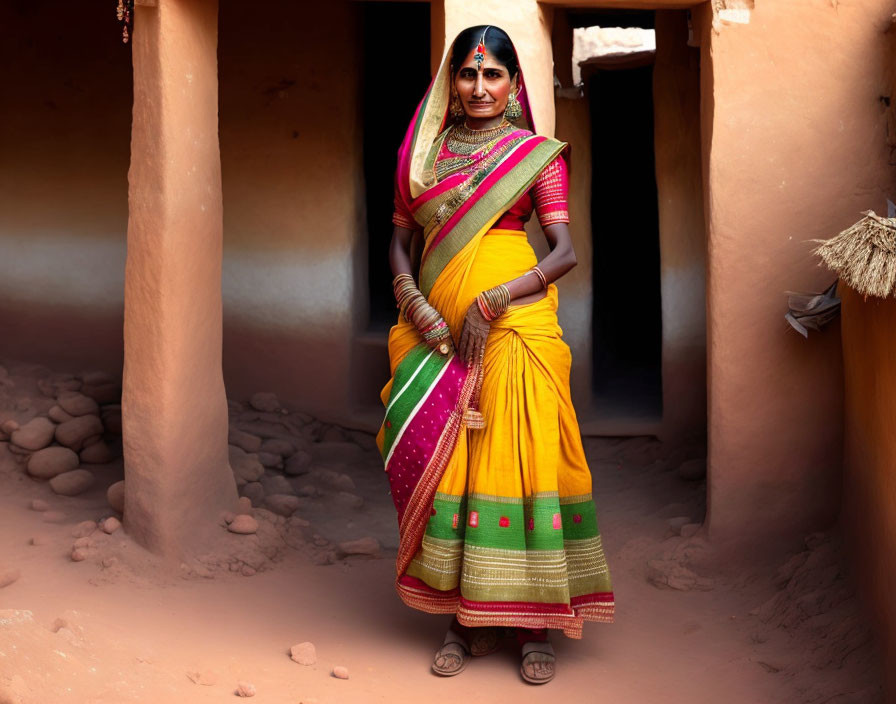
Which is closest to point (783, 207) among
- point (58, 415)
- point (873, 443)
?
point (873, 443)

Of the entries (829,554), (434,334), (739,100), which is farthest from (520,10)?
(829,554)

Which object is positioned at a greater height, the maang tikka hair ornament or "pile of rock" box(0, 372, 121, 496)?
the maang tikka hair ornament

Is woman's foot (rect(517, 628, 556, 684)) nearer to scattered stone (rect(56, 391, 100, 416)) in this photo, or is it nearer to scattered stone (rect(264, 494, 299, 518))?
scattered stone (rect(264, 494, 299, 518))

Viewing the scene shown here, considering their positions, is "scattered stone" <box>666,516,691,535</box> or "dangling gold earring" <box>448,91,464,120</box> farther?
"scattered stone" <box>666,516,691,535</box>

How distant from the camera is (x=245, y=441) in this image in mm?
6109

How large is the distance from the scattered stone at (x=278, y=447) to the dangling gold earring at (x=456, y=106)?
260cm

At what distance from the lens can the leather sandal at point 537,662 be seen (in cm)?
399

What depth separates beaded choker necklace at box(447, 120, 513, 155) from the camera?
4.08m

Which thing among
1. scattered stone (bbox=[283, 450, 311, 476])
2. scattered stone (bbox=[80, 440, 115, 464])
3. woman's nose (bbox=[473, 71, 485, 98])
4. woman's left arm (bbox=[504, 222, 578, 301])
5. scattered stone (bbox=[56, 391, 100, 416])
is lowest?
scattered stone (bbox=[283, 450, 311, 476])

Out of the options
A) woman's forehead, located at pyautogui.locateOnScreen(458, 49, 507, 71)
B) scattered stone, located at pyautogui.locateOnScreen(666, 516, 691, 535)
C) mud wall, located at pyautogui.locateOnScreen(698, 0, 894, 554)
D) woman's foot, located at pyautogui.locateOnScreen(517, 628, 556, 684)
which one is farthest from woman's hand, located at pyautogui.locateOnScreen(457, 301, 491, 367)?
scattered stone, located at pyautogui.locateOnScreen(666, 516, 691, 535)

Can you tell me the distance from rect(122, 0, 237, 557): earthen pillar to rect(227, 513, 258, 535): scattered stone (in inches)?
3.6

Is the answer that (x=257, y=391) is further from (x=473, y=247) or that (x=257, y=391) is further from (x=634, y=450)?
(x=473, y=247)

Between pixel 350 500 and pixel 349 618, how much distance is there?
132cm

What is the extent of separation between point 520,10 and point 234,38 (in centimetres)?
238
